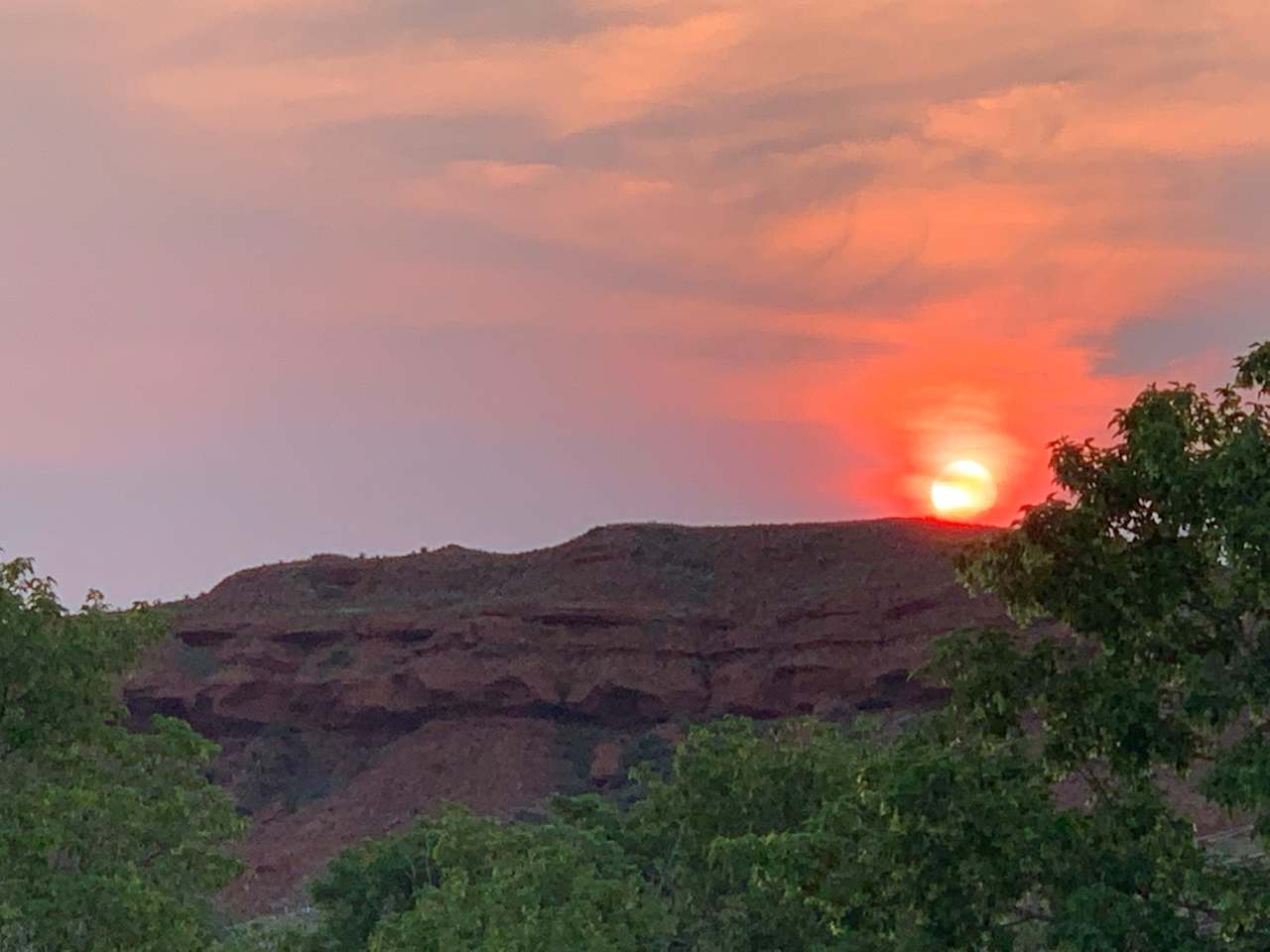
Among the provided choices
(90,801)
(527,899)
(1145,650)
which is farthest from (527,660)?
(1145,650)

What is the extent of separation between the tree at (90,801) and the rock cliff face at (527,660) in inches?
1703

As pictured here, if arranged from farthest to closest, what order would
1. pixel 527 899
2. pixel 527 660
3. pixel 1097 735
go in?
pixel 527 660
pixel 527 899
pixel 1097 735

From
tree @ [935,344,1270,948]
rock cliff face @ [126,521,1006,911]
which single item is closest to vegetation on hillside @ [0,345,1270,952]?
tree @ [935,344,1270,948]

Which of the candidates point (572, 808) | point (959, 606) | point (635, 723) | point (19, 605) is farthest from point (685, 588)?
point (19, 605)

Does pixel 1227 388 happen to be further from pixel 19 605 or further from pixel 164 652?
pixel 164 652

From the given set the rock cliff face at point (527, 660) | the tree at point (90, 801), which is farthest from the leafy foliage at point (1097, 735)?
the rock cliff face at point (527, 660)

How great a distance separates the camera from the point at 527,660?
2901 inches

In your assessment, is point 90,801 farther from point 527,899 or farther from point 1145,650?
point 1145,650

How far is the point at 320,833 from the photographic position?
66.1m

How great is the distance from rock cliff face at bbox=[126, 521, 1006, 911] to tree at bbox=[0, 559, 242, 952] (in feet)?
142

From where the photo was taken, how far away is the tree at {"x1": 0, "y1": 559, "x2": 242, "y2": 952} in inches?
687

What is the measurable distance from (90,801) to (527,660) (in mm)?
55956

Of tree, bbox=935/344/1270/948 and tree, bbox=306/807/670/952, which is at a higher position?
tree, bbox=935/344/1270/948

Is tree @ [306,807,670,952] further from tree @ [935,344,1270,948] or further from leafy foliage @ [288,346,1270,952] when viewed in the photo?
tree @ [935,344,1270,948]
